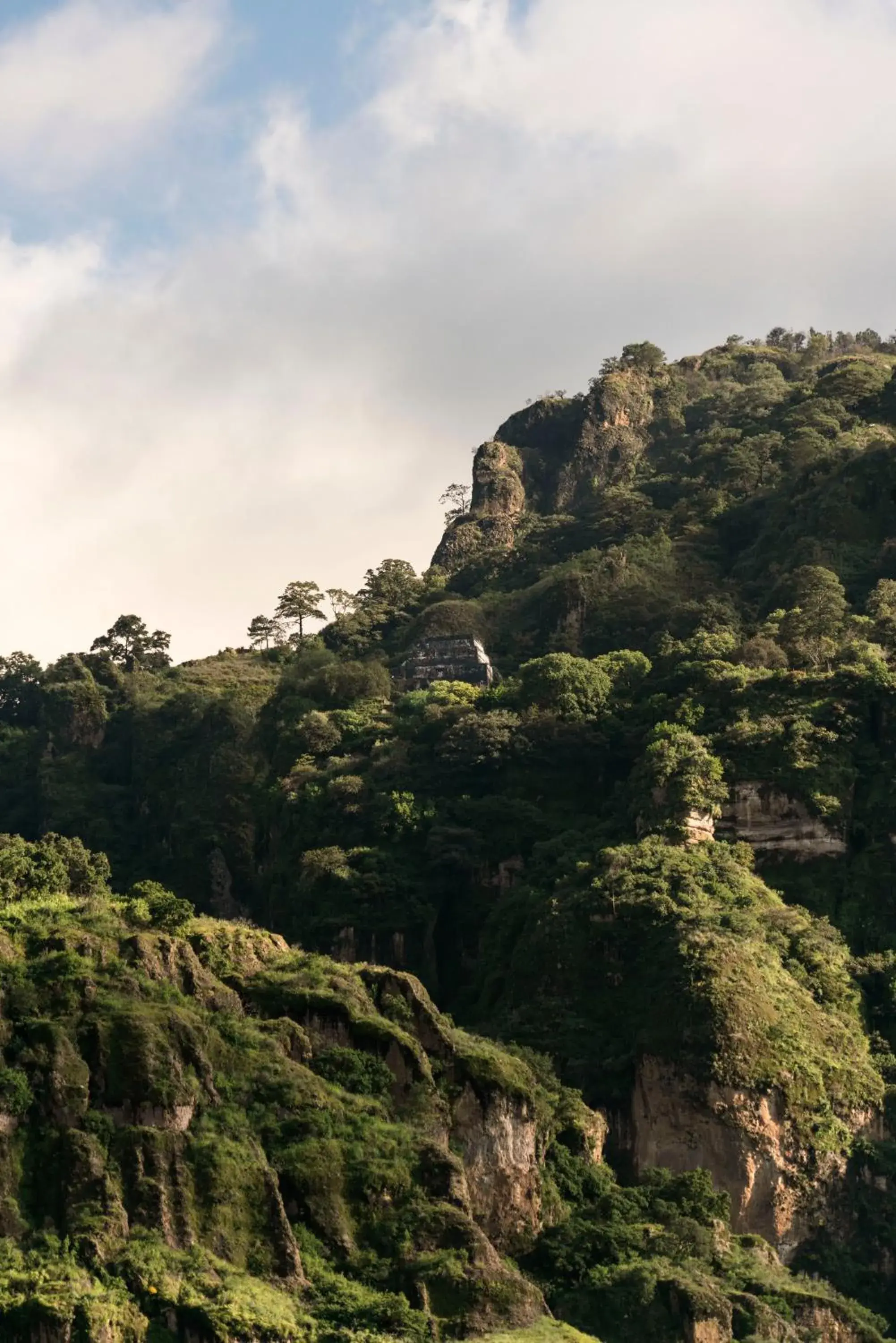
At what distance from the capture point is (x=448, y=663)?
315ft

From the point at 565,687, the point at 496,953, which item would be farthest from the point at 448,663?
the point at 496,953

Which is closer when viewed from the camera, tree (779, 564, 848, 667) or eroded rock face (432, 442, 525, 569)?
tree (779, 564, 848, 667)

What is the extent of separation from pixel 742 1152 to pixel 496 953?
13053 mm

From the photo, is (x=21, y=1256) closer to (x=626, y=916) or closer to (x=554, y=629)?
(x=626, y=916)

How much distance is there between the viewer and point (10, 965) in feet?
173

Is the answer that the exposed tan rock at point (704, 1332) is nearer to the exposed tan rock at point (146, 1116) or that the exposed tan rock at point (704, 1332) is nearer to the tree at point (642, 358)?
the exposed tan rock at point (146, 1116)

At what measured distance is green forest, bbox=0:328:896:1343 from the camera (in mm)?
49562

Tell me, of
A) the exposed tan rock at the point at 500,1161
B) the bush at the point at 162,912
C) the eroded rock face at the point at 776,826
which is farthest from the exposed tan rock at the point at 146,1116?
the eroded rock face at the point at 776,826

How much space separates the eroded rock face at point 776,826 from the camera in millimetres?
72812

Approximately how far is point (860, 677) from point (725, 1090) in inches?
806

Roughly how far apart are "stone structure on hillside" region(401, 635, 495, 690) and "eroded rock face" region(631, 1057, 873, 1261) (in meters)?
34.9

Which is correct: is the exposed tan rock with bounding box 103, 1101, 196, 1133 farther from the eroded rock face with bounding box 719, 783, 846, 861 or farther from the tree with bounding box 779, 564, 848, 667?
the tree with bounding box 779, 564, 848, 667

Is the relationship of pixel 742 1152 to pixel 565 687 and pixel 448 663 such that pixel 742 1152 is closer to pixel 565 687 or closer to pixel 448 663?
pixel 565 687

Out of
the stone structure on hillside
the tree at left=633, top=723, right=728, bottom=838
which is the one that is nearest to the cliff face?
the tree at left=633, top=723, right=728, bottom=838
